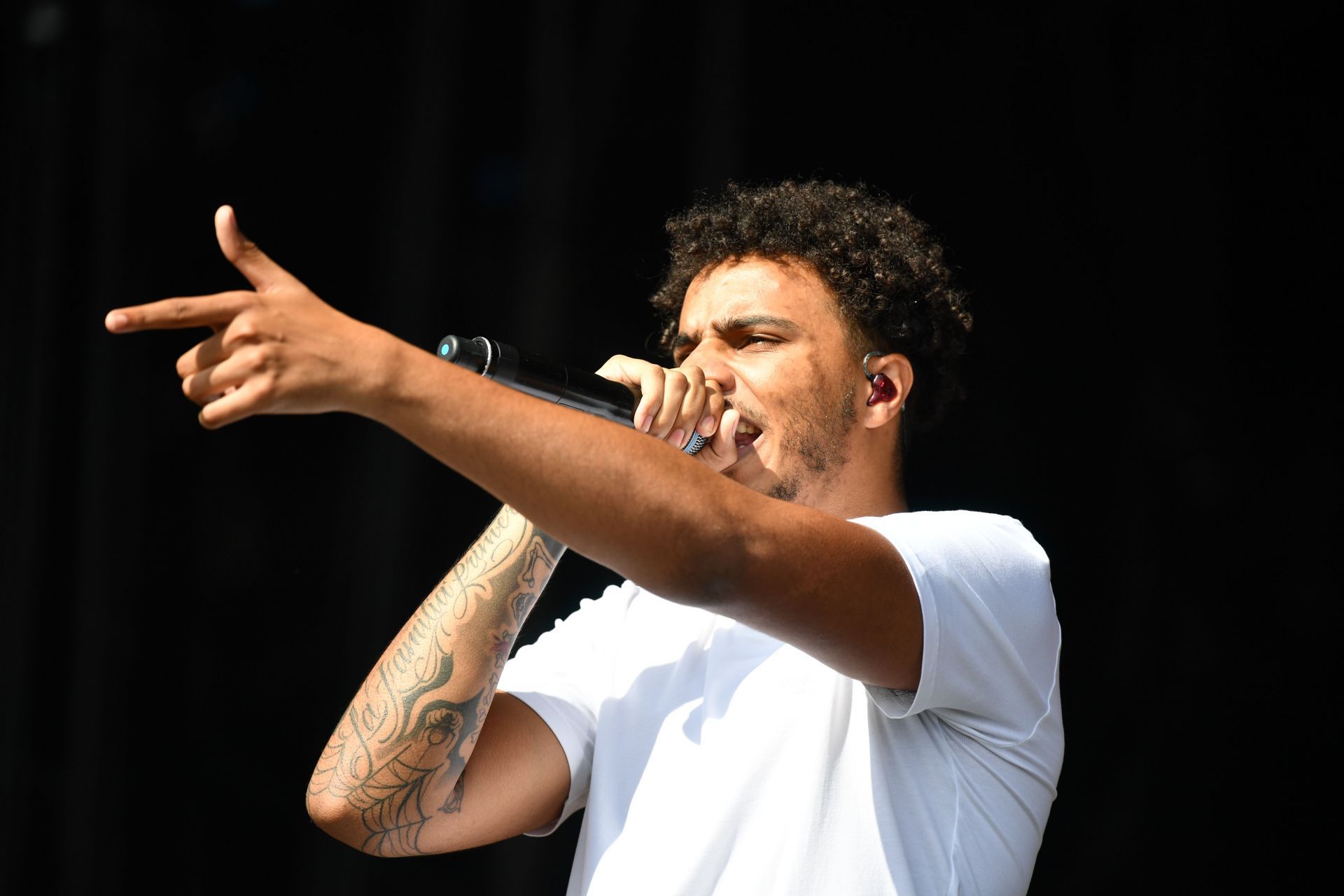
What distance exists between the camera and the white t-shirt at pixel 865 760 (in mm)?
1407

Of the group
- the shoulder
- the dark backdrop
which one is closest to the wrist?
the shoulder

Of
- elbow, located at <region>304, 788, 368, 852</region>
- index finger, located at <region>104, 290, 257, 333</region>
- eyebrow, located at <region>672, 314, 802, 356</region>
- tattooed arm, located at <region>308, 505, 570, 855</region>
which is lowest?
elbow, located at <region>304, 788, 368, 852</region>

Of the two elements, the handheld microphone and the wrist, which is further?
the handheld microphone

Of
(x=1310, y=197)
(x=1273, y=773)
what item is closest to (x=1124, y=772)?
(x=1273, y=773)

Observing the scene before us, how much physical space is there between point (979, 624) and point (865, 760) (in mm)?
215

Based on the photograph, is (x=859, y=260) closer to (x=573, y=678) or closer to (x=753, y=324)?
(x=753, y=324)

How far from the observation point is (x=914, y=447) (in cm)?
259

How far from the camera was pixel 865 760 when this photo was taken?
1.47 m

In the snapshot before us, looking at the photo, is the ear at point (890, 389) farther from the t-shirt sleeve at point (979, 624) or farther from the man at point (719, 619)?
the t-shirt sleeve at point (979, 624)

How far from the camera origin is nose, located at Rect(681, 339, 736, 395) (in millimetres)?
1806

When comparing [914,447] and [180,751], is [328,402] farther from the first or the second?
[914,447]

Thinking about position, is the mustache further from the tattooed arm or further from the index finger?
the index finger

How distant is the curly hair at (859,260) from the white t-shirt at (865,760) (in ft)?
1.91

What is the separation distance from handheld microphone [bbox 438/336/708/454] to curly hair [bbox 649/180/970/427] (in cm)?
62
